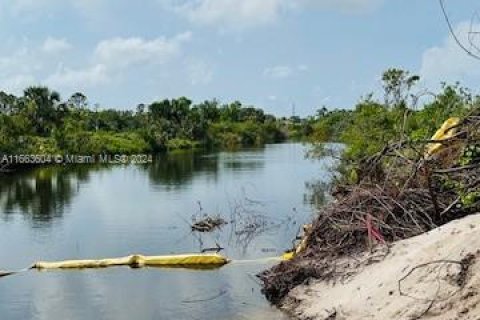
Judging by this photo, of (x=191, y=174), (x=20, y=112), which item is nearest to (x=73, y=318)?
(x=191, y=174)

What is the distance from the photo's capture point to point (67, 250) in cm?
1933

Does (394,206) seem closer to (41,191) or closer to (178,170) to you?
(41,191)

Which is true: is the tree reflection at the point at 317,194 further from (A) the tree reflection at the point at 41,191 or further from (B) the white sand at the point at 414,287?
(B) the white sand at the point at 414,287

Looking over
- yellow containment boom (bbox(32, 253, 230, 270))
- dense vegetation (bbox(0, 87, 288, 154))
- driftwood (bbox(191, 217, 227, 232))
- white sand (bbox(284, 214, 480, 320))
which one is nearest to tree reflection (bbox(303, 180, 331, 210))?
driftwood (bbox(191, 217, 227, 232))

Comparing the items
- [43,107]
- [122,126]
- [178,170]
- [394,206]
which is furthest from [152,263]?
[122,126]

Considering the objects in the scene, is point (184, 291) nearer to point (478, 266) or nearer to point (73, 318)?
point (73, 318)

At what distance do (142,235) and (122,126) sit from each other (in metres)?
64.1

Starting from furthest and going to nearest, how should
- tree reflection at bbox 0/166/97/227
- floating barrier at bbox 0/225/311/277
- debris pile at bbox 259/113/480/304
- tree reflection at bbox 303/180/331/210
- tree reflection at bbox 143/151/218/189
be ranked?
tree reflection at bbox 143/151/218/189
tree reflection at bbox 0/166/97/227
tree reflection at bbox 303/180/331/210
floating barrier at bbox 0/225/311/277
debris pile at bbox 259/113/480/304

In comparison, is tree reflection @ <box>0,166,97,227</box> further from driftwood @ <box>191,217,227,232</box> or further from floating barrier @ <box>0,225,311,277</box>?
floating barrier @ <box>0,225,311,277</box>

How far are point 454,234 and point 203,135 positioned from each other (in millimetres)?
83374

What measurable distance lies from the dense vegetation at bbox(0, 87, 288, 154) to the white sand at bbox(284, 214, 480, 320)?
4399 cm

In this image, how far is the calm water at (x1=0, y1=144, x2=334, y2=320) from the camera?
12750 millimetres

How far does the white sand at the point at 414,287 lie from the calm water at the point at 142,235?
146 centimetres

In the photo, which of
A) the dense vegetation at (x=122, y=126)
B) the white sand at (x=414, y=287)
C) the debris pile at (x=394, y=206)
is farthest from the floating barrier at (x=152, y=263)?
the dense vegetation at (x=122, y=126)
